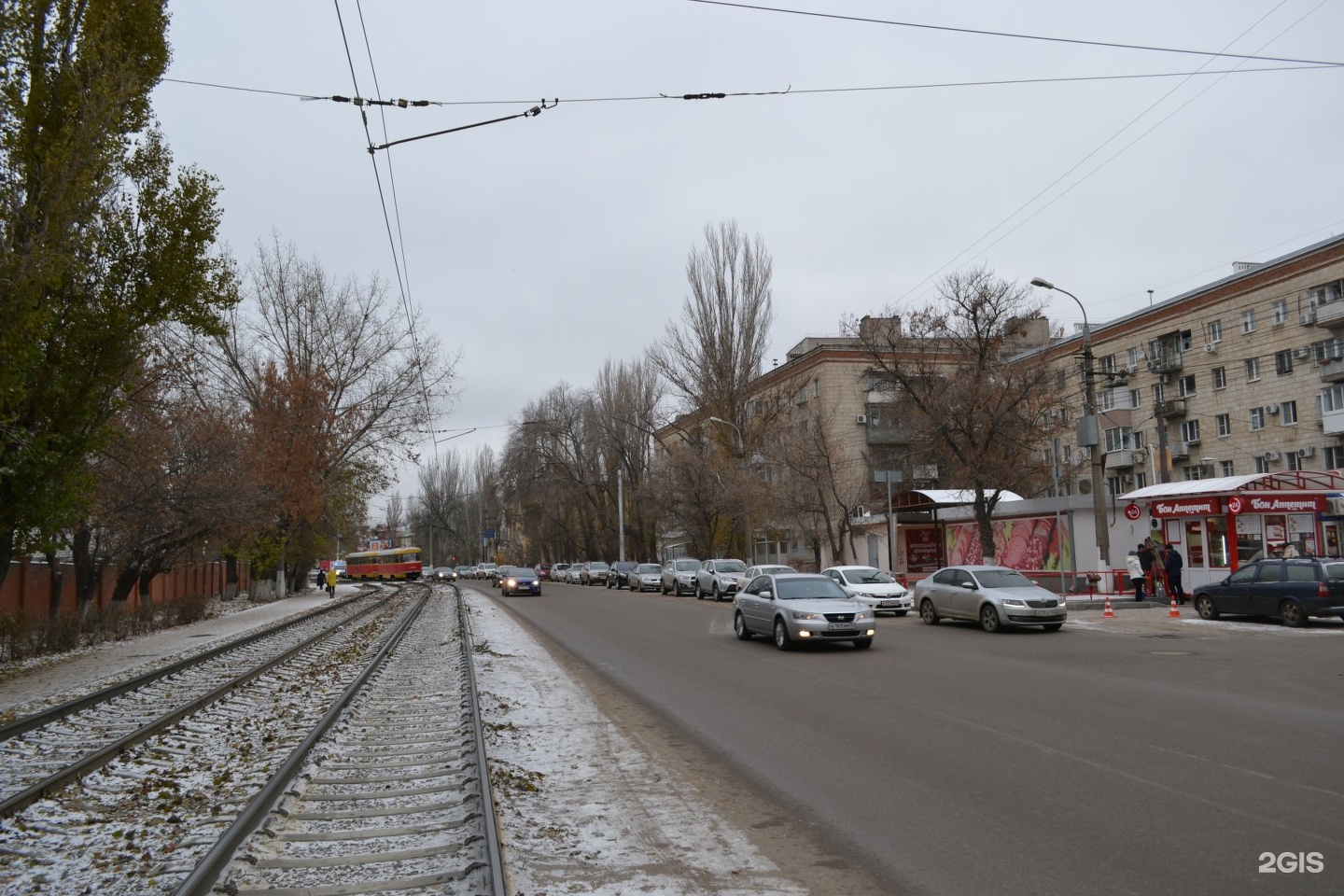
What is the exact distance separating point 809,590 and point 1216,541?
14.3 m

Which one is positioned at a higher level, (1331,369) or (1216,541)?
(1331,369)

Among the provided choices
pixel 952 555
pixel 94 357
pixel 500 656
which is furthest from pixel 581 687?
pixel 952 555

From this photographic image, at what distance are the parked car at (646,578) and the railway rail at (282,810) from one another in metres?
37.7

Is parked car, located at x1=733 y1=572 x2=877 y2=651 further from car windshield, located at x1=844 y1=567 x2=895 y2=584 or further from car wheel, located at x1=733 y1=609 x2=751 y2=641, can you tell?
car windshield, located at x1=844 y1=567 x2=895 y2=584

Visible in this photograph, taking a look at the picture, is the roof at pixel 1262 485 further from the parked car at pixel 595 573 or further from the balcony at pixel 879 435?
the parked car at pixel 595 573

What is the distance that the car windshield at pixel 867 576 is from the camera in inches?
1086

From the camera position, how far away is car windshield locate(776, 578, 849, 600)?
715 inches

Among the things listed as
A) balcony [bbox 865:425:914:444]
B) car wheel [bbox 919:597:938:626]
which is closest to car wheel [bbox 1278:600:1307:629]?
car wheel [bbox 919:597:938:626]

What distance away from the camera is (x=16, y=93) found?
47.3 feet

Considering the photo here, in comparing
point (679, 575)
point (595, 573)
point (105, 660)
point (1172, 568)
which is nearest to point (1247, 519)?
point (1172, 568)

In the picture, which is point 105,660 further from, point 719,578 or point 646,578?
point 646,578

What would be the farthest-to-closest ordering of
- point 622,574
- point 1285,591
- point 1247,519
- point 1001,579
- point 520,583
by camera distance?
1. point 622,574
2. point 520,583
3. point 1247,519
4. point 1001,579
5. point 1285,591

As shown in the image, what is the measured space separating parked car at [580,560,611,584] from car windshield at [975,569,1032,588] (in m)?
39.7

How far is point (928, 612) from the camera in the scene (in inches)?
924
